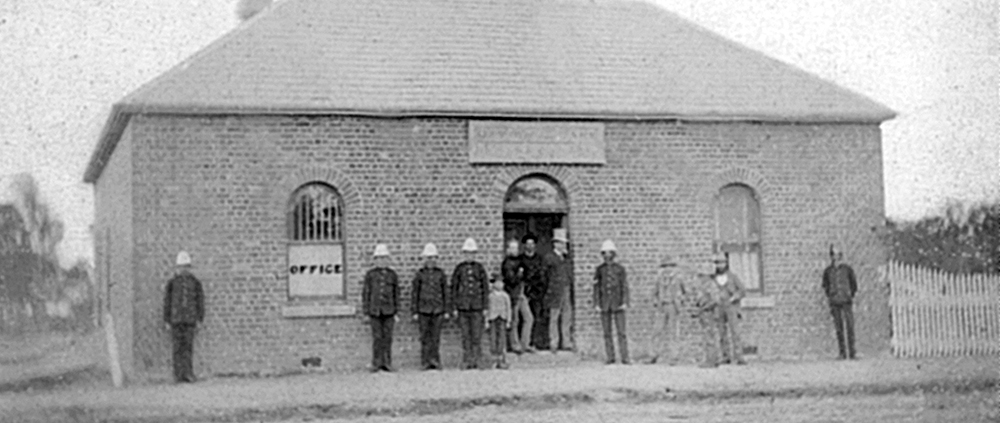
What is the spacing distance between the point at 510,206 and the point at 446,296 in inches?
66.2

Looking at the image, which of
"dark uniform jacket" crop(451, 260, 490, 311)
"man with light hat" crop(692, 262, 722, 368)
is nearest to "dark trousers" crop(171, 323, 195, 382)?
"dark uniform jacket" crop(451, 260, 490, 311)

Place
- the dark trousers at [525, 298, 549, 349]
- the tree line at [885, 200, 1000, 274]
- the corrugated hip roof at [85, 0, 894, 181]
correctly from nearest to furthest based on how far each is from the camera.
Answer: the tree line at [885, 200, 1000, 274], the corrugated hip roof at [85, 0, 894, 181], the dark trousers at [525, 298, 549, 349]

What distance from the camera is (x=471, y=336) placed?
60.0ft

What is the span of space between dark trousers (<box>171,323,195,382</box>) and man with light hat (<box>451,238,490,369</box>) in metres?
3.68

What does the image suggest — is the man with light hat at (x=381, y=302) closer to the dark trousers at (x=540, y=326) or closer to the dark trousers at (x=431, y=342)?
the dark trousers at (x=431, y=342)

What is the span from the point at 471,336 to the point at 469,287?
737mm

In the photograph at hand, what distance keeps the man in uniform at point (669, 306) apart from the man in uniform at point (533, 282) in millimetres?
1765

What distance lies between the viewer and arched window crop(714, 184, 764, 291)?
18.2 m

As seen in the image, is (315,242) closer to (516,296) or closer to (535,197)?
(516,296)

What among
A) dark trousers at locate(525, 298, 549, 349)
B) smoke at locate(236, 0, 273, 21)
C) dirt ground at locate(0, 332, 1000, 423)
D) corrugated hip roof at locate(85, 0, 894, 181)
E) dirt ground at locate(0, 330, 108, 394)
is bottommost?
dirt ground at locate(0, 332, 1000, 423)

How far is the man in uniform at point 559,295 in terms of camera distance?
60.9 ft

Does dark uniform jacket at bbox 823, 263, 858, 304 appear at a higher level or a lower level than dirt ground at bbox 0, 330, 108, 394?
higher

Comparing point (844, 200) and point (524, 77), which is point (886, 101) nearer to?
point (844, 200)

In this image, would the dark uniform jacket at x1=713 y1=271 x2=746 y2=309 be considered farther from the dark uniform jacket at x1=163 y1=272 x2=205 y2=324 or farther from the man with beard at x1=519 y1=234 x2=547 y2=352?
the dark uniform jacket at x1=163 y1=272 x2=205 y2=324
